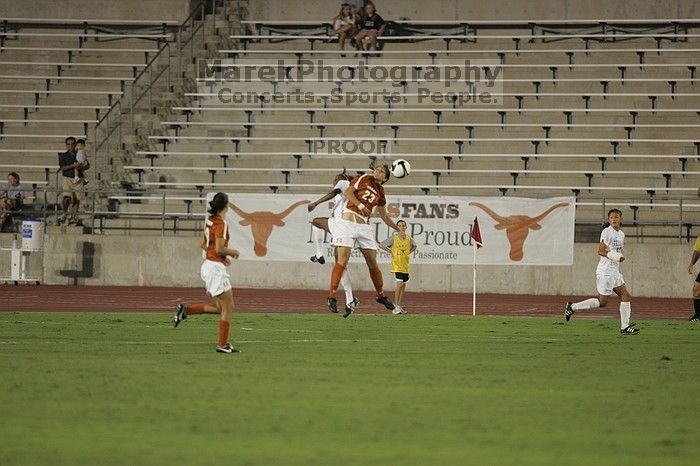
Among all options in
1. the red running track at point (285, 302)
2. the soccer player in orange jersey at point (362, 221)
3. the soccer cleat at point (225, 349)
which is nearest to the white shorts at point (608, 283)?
the soccer player in orange jersey at point (362, 221)

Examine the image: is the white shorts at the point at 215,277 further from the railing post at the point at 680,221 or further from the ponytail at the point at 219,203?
the railing post at the point at 680,221

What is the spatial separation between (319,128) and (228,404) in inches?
975

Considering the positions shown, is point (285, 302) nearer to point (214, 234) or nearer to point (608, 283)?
point (608, 283)

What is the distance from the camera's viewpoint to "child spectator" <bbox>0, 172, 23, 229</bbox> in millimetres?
30750

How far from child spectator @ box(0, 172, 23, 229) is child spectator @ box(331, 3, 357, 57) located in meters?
9.96

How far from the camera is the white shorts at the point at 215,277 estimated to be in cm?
1314

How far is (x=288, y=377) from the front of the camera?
1116 centimetres

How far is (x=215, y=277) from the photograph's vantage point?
1317cm

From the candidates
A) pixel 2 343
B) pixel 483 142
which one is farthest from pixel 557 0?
pixel 2 343

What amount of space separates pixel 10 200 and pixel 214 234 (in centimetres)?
1914

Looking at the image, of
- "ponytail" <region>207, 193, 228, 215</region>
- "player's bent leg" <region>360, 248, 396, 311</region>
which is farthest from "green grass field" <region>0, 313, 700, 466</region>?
"player's bent leg" <region>360, 248, 396, 311</region>

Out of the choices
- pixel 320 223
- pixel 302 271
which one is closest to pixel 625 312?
pixel 320 223

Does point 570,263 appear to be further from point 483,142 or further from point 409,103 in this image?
point 409,103

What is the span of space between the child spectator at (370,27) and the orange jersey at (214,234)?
2310 cm
